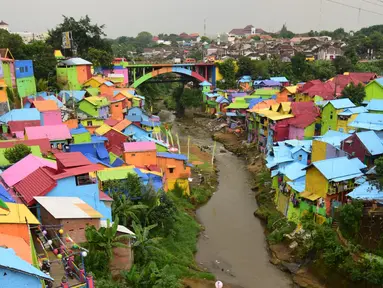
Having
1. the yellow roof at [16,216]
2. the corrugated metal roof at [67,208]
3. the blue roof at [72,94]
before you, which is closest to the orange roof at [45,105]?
the blue roof at [72,94]

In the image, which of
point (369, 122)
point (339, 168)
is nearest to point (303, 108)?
point (369, 122)

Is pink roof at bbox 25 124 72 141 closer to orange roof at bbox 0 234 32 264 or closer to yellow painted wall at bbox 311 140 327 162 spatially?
orange roof at bbox 0 234 32 264

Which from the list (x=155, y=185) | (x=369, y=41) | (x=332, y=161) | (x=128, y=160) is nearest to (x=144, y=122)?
(x=128, y=160)

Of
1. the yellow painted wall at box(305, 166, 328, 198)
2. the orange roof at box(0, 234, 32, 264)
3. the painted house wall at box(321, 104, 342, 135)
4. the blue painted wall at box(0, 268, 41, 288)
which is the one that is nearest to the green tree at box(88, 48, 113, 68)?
the painted house wall at box(321, 104, 342, 135)

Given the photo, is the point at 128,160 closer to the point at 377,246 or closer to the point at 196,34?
the point at 377,246

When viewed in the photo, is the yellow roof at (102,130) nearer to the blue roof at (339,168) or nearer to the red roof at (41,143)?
the red roof at (41,143)
